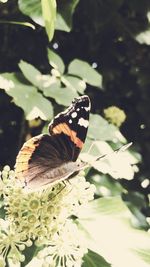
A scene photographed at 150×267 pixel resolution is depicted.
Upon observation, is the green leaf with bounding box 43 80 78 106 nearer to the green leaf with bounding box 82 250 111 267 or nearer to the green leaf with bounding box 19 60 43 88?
the green leaf with bounding box 19 60 43 88

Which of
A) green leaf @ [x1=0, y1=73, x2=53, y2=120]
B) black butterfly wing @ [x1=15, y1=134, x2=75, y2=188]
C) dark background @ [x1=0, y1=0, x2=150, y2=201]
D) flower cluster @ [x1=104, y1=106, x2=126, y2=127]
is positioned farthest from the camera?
dark background @ [x1=0, y1=0, x2=150, y2=201]

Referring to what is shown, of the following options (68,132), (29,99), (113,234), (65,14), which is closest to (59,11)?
(65,14)

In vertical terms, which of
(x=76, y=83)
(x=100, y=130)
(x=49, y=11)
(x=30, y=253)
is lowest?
(x=30, y=253)

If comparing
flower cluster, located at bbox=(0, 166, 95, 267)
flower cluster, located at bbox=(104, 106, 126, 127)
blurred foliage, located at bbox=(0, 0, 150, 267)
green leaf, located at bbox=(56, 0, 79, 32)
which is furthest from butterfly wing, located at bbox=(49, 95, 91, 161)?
flower cluster, located at bbox=(104, 106, 126, 127)

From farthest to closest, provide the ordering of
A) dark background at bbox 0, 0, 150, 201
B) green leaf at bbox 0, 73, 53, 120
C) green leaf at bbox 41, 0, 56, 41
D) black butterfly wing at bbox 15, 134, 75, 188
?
1. dark background at bbox 0, 0, 150, 201
2. green leaf at bbox 0, 73, 53, 120
3. black butterfly wing at bbox 15, 134, 75, 188
4. green leaf at bbox 41, 0, 56, 41

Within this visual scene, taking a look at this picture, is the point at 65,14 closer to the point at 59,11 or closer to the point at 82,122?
the point at 59,11

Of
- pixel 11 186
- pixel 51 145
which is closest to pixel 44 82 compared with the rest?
pixel 51 145
